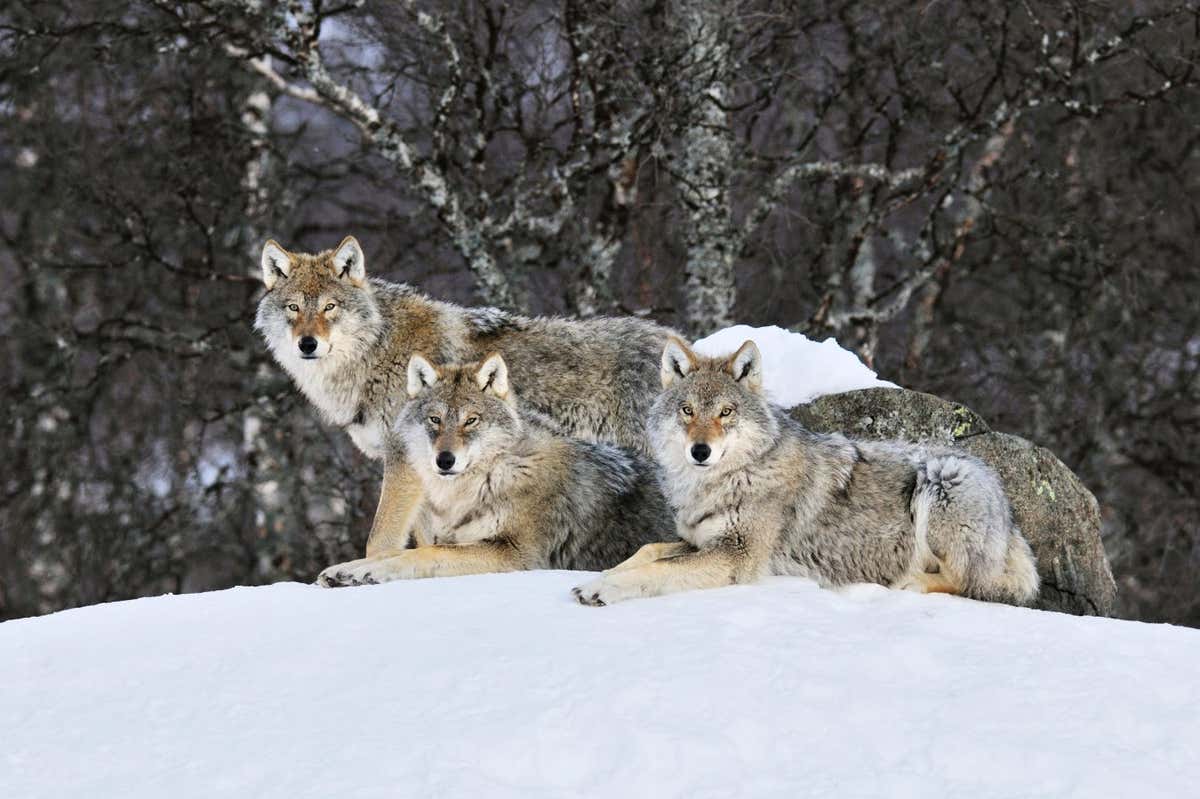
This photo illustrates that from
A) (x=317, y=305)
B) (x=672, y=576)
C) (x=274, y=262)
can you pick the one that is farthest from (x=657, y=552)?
(x=274, y=262)

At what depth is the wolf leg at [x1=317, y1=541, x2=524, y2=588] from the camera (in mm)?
6945

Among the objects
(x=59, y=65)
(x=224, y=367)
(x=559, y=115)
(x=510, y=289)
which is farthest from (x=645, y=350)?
(x=59, y=65)

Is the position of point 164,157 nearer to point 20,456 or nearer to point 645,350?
point 20,456

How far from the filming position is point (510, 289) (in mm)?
12945

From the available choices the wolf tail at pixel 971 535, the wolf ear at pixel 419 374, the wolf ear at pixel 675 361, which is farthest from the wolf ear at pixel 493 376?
the wolf tail at pixel 971 535

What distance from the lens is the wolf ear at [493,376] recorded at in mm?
7636

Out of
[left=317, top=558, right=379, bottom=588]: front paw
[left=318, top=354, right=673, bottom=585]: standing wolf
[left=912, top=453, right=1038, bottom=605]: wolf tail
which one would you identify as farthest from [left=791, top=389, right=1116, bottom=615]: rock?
[left=317, top=558, right=379, bottom=588]: front paw

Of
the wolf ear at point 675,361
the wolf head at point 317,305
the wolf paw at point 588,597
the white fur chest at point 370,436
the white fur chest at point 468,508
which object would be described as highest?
the wolf head at point 317,305

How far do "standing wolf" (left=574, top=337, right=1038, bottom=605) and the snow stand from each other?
452 millimetres

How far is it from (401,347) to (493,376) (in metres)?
1.12

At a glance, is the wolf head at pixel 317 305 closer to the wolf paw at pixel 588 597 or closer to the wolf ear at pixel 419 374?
the wolf ear at pixel 419 374

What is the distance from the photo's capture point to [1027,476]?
8227 millimetres

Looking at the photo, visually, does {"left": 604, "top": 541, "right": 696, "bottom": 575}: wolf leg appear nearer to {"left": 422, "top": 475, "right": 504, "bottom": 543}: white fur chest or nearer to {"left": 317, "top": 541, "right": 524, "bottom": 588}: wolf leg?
{"left": 317, "top": 541, "right": 524, "bottom": 588}: wolf leg

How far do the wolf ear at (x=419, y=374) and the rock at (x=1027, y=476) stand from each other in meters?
2.56
